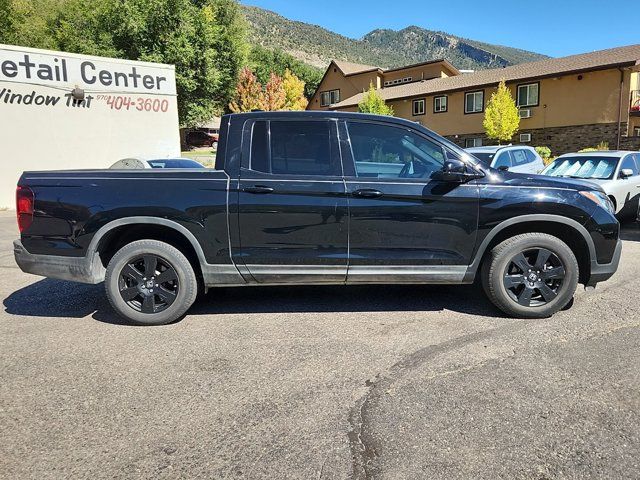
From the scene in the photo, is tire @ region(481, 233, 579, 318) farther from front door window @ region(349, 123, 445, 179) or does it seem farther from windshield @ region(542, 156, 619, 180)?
windshield @ region(542, 156, 619, 180)

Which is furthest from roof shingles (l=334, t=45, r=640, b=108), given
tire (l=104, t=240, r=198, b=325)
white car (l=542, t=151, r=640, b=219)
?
tire (l=104, t=240, r=198, b=325)

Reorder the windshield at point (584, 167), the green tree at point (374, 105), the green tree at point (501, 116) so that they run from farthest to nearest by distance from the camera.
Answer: the green tree at point (374, 105) < the green tree at point (501, 116) < the windshield at point (584, 167)

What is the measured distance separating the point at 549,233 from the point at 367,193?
1.85m

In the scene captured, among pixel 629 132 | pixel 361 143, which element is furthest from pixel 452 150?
pixel 629 132

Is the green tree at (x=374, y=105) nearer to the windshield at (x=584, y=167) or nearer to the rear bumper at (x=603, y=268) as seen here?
the windshield at (x=584, y=167)

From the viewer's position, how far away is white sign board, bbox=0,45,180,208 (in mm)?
13000

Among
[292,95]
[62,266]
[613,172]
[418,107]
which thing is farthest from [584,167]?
[292,95]

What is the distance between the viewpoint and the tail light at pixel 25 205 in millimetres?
4156

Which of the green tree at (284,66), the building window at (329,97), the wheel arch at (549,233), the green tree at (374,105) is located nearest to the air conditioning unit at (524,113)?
the green tree at (374,105)

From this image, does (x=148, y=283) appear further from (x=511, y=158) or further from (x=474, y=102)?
(x=474, y=102)

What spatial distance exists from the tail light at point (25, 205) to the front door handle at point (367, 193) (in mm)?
2931

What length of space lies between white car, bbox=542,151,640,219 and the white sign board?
39.9 ft

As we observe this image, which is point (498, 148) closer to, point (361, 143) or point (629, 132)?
point (361, 143)

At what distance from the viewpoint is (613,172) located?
889cm
